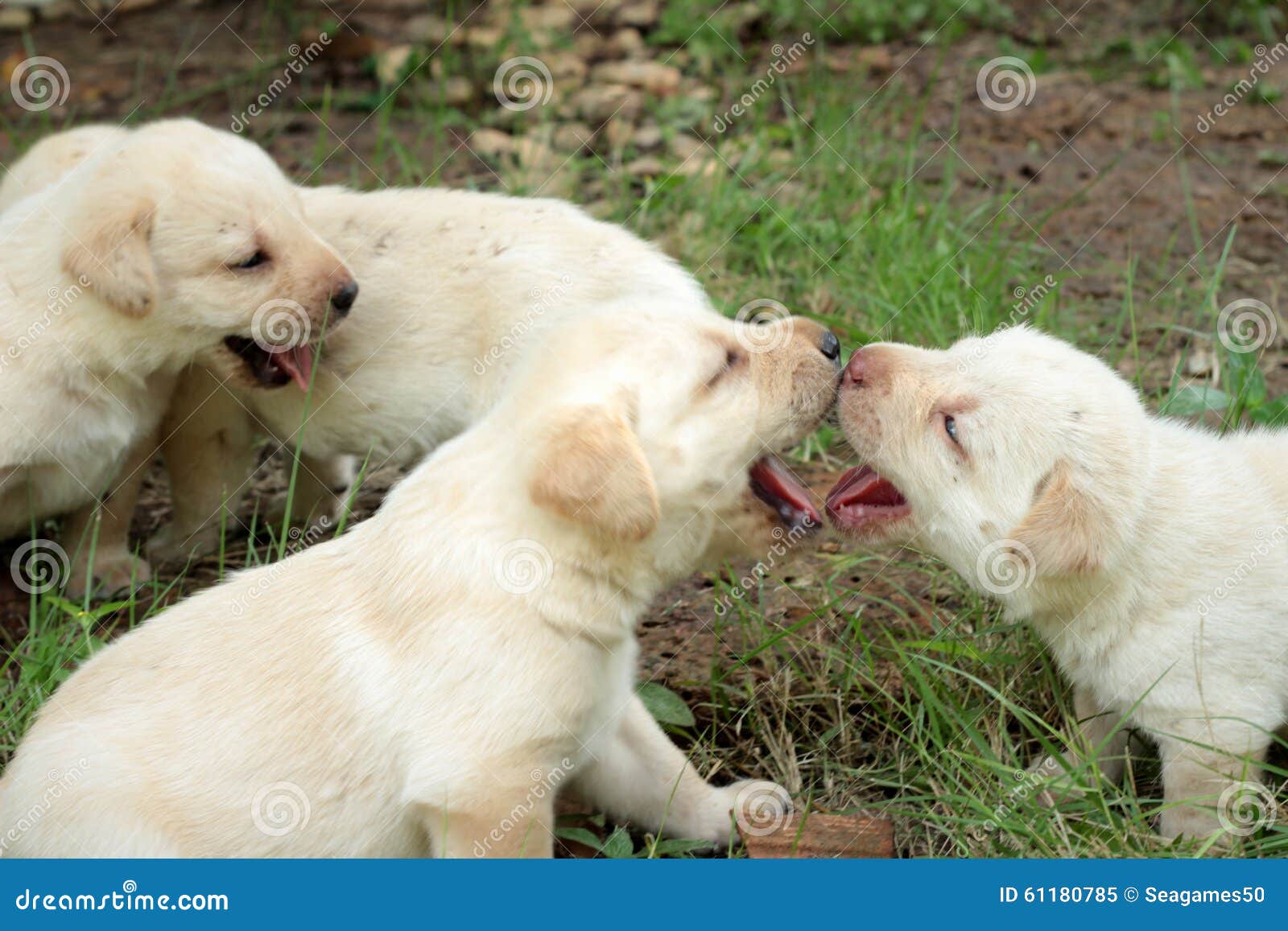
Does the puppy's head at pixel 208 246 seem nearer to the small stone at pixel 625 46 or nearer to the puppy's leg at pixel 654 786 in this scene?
the puppy's leg at pixel 654 786

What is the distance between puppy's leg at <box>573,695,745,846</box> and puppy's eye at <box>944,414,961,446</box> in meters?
1.19

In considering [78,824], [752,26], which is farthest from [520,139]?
[78,824]

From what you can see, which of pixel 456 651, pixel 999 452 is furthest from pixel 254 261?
pixel 999 452

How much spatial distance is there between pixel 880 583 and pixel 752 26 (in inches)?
207

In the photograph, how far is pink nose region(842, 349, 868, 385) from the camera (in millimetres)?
4332

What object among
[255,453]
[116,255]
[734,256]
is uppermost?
[734,256]

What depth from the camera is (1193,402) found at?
5363 millimetres

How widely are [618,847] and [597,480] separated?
4.12 ft

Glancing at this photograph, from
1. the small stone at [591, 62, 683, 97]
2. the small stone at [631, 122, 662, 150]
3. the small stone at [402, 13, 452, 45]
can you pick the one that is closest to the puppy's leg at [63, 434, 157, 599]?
the small stone at [631, 122, 662, 150]

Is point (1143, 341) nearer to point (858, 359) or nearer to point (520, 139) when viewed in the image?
A: point (858, 359)

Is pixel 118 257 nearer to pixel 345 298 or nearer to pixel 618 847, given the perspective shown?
pixel 345 298

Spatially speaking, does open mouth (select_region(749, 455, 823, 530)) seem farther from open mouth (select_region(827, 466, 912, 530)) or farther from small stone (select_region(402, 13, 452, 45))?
small stone (select_region(402, 13, 452, 45))

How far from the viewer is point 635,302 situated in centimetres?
408

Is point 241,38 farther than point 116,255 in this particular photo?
Yes
